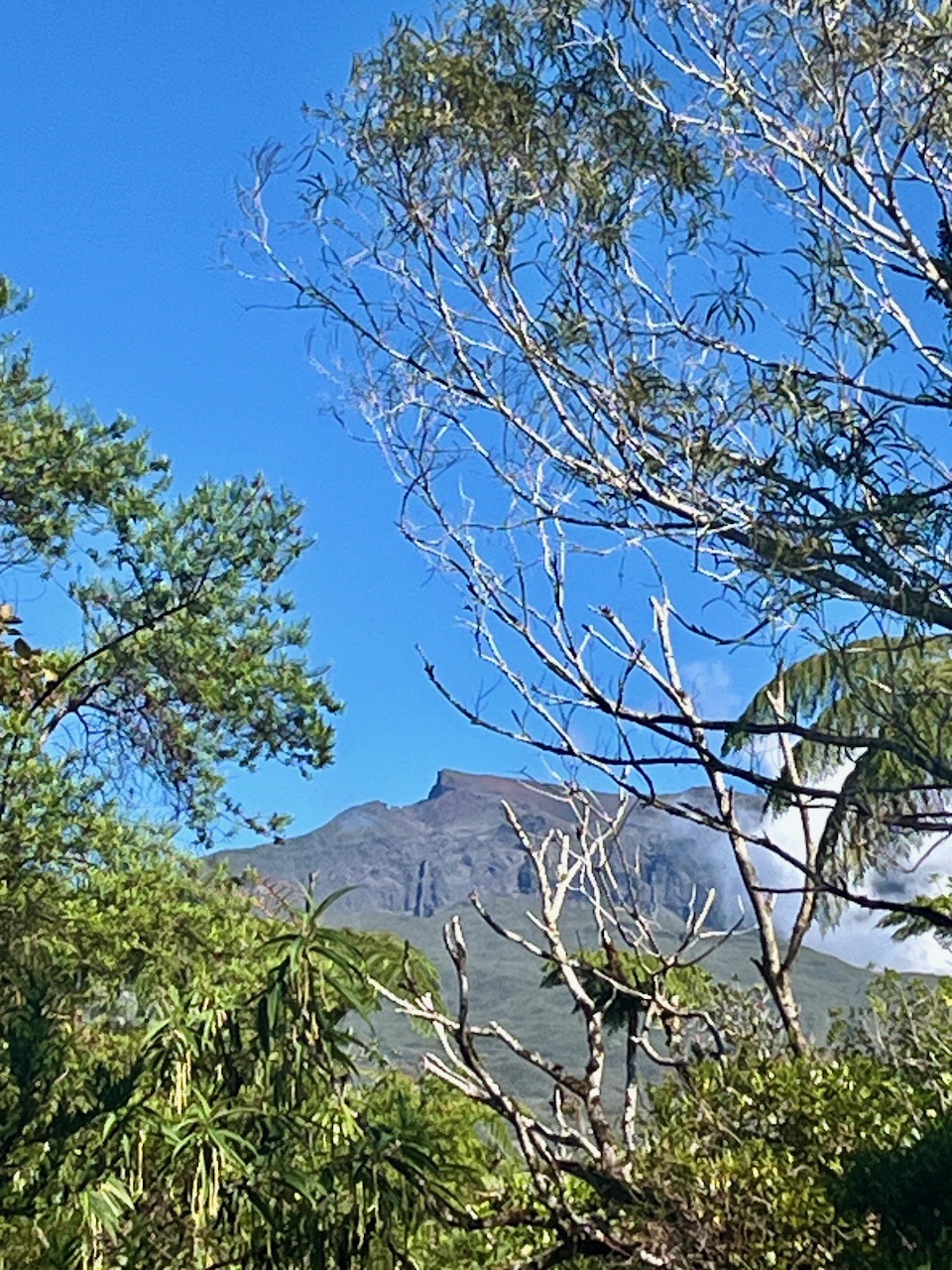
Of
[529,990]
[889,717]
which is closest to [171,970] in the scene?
[889,717]

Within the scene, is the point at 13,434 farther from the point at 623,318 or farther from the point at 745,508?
the point at 745,508

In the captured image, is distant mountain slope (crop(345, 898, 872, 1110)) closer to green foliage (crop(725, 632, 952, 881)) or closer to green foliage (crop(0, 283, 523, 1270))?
green foliage (crop(0, 283, 523, 1270))

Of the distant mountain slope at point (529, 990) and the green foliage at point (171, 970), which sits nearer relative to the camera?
the green foliage at point (171, 970)

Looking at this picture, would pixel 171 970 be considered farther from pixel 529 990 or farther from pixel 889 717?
pixel 529 990

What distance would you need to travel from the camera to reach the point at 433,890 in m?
198

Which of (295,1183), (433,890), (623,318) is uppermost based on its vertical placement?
(433,890)

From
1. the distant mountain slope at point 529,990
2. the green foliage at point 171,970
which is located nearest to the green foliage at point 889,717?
the green foliage at point 171,970

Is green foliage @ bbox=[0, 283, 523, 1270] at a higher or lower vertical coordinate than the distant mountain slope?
lower

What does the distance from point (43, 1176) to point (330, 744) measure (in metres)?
6.64

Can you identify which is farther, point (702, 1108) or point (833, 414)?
point (702, 1108)

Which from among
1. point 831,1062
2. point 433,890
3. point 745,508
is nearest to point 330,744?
point 831,1062

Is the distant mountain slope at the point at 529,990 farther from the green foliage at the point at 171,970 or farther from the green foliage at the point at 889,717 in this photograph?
the green foliage at the point at 889,717

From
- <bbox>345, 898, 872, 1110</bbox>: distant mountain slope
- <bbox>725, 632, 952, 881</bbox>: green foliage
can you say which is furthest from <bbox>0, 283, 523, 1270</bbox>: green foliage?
<bbox>345, 898, 872, 1110</bbox>: distant mountain slope

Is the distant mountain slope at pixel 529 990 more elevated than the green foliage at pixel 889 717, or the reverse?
the distant mountain slope at pixel 529 990
